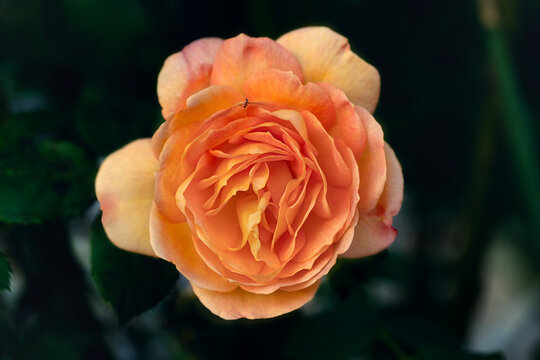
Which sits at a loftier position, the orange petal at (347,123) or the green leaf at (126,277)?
the orange petal at (347,123)

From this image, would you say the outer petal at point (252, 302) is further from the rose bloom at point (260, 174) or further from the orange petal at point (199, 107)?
the orange petal at point (199, 107)

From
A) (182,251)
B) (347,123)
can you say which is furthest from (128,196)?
(347,123)

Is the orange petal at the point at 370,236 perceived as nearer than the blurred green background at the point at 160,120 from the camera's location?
Yes

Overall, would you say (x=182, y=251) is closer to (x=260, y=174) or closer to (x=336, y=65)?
(x=260, y=174)

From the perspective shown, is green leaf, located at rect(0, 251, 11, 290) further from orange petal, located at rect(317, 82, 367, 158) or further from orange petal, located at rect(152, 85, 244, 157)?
orange petal, located at rect(317, 82, 367, 158)

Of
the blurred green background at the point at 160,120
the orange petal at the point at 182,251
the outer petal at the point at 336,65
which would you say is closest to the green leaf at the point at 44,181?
the blurred green background at the point at 160,120

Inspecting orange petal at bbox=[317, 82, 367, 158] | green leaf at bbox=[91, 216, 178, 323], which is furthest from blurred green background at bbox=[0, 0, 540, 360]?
orange petal at bbox=[317, 82, 367, 158]
